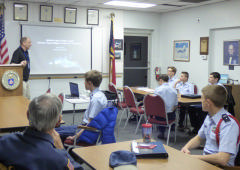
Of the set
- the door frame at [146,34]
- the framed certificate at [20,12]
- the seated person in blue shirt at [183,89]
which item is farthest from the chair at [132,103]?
the door frame at [146,34]

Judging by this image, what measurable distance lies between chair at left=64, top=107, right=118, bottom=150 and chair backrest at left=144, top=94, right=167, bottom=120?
1558mm

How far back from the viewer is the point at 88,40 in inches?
302

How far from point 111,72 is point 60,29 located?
1756 mm

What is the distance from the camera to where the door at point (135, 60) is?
853cm

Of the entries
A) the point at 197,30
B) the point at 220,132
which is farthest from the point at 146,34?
the point at 220,132

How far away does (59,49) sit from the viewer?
7359mm

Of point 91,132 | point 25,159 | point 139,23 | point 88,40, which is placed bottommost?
point 91,132

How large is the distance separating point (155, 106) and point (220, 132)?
8.13ft

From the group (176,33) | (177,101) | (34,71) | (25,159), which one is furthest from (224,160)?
(176,33)

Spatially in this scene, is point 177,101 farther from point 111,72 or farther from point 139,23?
point 139,23

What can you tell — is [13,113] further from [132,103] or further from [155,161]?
[132,103]

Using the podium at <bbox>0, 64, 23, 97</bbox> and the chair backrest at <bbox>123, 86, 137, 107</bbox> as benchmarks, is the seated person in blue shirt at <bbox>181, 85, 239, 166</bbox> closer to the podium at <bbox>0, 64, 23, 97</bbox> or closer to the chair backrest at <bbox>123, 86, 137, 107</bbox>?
the chair backrest at <bbox>123, 86, 137, 107</bbox>

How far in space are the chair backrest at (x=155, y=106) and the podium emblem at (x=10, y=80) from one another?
210 cm

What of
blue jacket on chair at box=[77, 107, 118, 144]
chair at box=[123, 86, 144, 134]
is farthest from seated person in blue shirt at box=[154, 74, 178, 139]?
blue jacket on chair at box=[77, 107, 118, 144]
